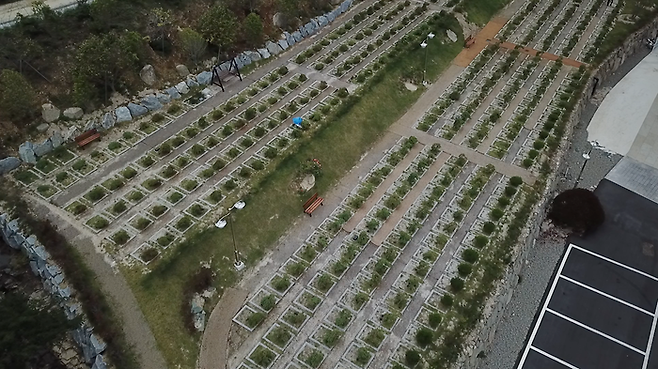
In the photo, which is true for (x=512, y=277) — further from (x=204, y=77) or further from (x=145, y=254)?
(x=204, y=77)

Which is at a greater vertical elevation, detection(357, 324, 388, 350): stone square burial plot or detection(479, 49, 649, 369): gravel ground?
detection(357, 324, 388, 350): stone square burial plot

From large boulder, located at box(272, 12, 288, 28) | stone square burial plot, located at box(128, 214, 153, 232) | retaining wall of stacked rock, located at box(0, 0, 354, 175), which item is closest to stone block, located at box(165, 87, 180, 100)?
retaining wall of stacked rock, located at box(0, 0, 354, 175)

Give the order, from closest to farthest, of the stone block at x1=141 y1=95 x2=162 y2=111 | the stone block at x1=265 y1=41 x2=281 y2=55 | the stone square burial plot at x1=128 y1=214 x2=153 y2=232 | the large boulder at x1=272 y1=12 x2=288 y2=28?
the stone square burial plot at x1=128 y1=214 x2=153 y2=232 < the stone block at x1=141 y1=95 x2=162 y2=111 < the stone block at x1=265 y1=41 x2=281 y2=55 < the large boulder at x1=272 y1=12 x2=288 y2=28

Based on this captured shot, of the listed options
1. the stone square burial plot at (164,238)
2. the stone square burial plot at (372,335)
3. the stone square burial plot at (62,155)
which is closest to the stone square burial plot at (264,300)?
the stone square burial plot at (372,335)

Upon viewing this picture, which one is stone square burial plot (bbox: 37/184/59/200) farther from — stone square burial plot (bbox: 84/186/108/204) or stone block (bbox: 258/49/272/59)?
stone block (bbox: 258/49/272/59)

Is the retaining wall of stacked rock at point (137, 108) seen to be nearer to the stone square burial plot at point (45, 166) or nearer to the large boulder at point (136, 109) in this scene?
the large boulder at point (136, 109)

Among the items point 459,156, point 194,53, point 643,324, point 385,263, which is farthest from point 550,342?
point 194,53
